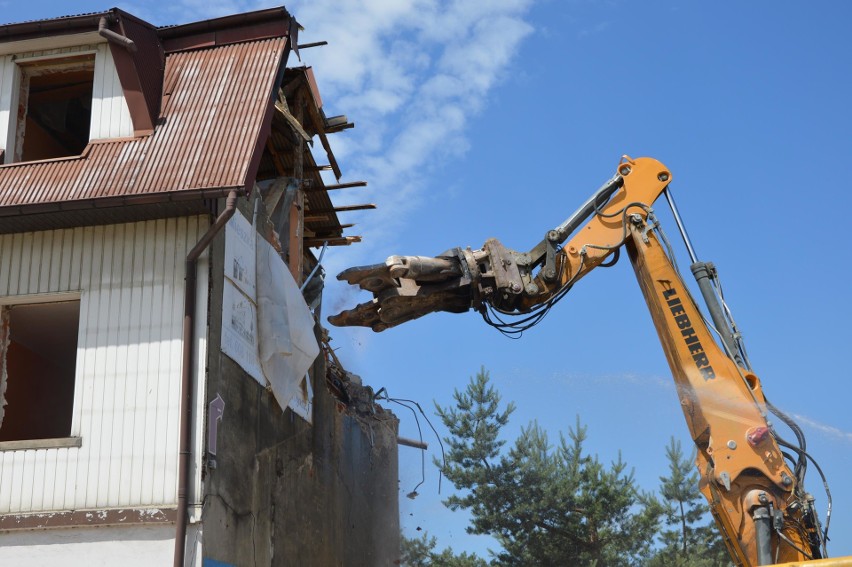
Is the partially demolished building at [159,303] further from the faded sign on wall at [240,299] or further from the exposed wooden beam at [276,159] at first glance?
the exposed wooden beam at [276,159]

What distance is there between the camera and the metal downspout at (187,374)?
1054 centimetres

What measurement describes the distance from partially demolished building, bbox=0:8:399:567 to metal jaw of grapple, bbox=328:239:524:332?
4.61 ft

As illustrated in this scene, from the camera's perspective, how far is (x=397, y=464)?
2178 cm

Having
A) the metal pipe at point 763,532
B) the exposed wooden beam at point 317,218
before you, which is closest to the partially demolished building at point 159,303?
the exposed wooden beam at point 317,218

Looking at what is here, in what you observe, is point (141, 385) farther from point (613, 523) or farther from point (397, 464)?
point (613, 523)

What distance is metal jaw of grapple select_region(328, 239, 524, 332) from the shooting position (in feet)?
41.1

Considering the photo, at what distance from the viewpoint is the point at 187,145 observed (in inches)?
488

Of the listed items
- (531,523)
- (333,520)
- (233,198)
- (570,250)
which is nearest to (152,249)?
(233,198)

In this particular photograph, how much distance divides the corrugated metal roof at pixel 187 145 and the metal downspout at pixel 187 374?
0.52m

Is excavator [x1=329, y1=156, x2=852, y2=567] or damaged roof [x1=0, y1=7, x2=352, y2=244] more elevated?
damaged roof [x1=0, y1=7, x2=352, y2=244]

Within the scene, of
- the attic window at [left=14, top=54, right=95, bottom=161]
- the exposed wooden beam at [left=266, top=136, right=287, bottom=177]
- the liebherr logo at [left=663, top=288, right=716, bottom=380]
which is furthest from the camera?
the exposed wooden beam at [left=266, top=136, right=287, bottom=177]

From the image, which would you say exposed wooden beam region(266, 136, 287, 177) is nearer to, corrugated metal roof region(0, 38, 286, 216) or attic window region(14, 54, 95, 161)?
attic window region(14, 54, 95, 161)

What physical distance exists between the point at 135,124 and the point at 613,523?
18.1 meters

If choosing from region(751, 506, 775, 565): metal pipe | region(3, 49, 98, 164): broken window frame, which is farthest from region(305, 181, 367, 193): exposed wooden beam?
region(751, 506, 775, 565): metal pipe
